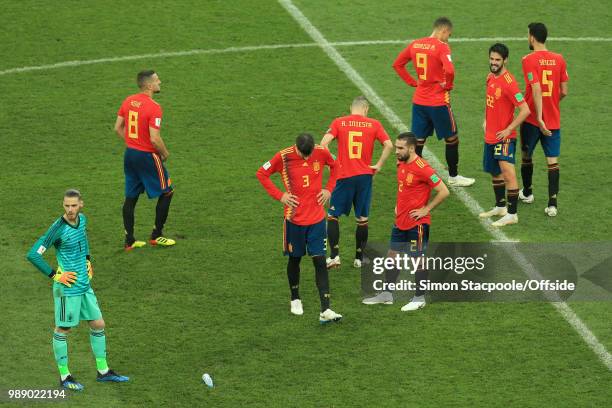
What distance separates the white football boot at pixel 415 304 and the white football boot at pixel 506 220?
2565mm

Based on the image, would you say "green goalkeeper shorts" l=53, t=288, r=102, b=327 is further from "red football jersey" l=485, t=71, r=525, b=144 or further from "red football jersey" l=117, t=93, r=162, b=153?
"red football jersey" l=485, t=71, r=525, b=144

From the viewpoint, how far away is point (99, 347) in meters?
13.2

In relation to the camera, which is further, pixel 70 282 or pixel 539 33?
pixel 539 33

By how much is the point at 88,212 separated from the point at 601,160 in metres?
7.98

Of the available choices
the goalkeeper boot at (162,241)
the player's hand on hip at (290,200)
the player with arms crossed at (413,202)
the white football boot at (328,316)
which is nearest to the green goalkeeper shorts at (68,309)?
the player's hand on hip at (290,200)

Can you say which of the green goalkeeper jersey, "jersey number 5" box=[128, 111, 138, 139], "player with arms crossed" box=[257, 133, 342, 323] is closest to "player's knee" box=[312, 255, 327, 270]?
"player with arms crossed" box=[257, 133, 342, 323]

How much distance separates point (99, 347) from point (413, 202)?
4.13 meters

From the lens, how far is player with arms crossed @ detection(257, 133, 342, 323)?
47.1ft

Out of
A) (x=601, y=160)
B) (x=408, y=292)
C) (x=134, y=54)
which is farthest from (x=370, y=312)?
(x=134, y=54)

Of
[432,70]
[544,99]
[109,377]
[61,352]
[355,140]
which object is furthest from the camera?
[432,70]

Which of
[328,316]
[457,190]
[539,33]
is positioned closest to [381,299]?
[328,316]

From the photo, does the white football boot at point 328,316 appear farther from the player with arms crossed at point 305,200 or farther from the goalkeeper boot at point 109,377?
the goalkeeper boot at point 109,377

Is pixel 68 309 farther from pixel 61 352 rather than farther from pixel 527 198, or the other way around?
pixel 527 198

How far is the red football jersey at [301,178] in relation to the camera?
14.4m
